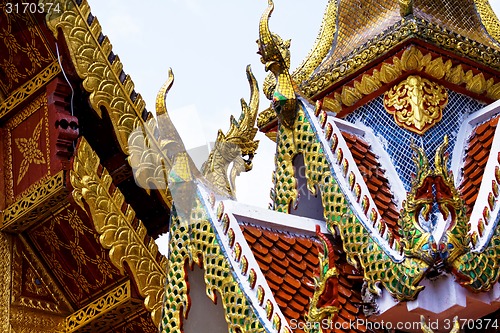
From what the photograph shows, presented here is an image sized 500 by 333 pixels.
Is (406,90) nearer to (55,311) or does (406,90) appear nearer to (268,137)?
(268,137)

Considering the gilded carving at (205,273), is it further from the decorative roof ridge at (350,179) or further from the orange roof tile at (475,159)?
the orange roof tile at (475,159)

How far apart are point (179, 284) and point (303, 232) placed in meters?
0.63

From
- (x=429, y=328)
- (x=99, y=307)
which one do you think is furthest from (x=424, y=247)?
(x=99, y=307)

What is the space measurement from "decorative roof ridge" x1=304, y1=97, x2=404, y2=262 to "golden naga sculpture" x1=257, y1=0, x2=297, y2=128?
0.30ft

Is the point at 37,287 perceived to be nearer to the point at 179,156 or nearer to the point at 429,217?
the point at 179,156

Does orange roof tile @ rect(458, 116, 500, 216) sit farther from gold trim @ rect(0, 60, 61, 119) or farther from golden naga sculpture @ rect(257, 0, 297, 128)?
gold trim @ rect(0, 60, 61, 119)

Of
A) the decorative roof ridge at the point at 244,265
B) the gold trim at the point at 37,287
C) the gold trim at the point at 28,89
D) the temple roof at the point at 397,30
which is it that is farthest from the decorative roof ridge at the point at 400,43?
the gold trim at the point at 37,287

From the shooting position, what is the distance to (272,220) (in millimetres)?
7082

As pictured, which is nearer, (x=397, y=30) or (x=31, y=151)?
(x=397, y=30)

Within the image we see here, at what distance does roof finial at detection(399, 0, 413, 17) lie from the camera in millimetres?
7656

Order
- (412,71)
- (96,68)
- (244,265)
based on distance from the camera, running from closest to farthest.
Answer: (244,265), (412,71), (96,68)

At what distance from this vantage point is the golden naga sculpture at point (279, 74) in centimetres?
746

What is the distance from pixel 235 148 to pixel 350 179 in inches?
29.0

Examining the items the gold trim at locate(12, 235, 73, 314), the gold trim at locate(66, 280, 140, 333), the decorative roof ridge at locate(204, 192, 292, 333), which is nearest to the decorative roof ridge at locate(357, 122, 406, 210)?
the decorative roof ridge at locate(204, 192, 292, 333)
